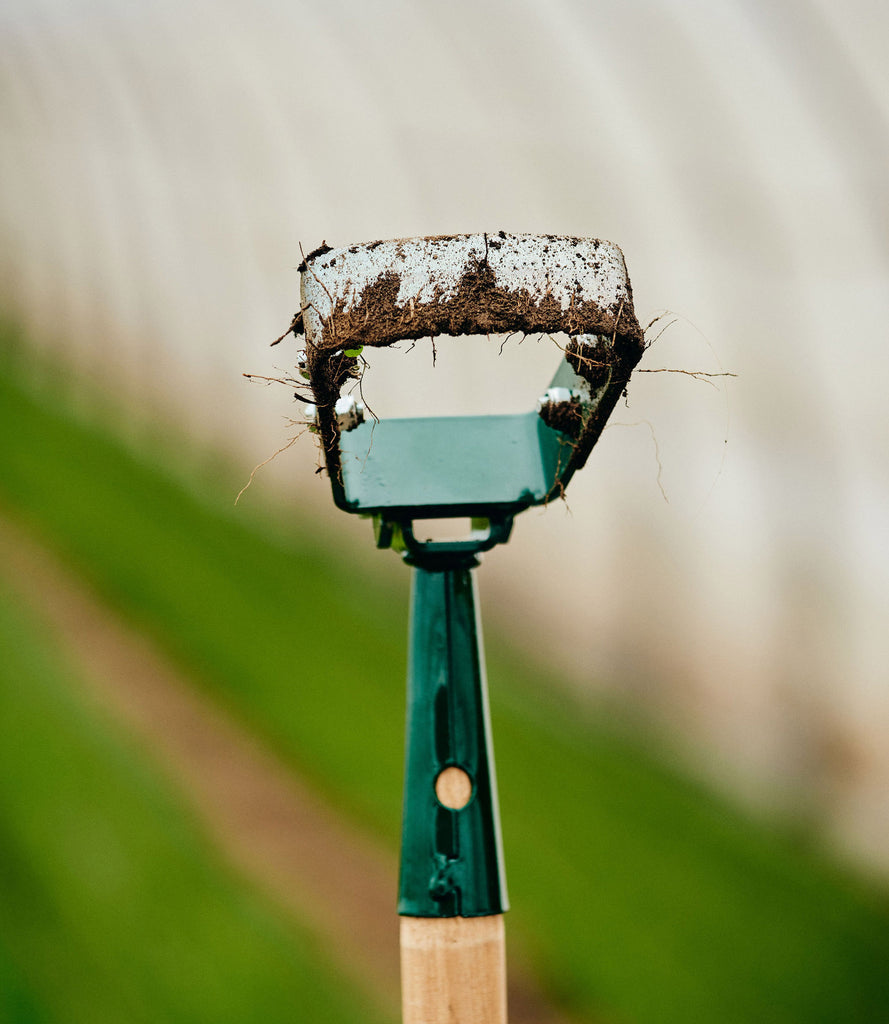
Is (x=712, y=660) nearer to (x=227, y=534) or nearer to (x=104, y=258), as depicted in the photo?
(x=227, y=534)

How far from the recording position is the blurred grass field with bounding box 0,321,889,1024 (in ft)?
5.20

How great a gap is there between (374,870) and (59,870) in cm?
62

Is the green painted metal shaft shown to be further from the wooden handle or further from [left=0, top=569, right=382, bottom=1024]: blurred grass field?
[left=0, top=569, right=382, bottom=1024]: blurred grass field

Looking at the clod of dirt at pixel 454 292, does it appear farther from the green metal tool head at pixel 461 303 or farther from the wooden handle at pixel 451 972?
the wooden handle at pixel 451 972

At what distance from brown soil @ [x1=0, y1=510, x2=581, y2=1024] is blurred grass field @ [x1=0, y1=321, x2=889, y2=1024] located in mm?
59

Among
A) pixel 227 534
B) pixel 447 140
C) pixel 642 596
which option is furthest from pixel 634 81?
pixel 227 534

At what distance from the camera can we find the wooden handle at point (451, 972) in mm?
623

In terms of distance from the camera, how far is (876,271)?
5.27ft

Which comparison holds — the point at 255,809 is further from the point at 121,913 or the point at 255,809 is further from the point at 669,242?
the point at 669,242

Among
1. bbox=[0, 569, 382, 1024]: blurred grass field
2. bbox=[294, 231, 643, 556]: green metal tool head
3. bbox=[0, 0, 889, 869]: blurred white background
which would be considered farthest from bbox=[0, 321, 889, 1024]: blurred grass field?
bbox=[294, 231, 643, 556]: green metal tool head

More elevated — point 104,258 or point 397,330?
point 104,258

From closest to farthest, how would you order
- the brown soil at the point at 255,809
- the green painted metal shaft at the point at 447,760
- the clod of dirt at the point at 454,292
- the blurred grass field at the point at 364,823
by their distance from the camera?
the clod of dirt at the point at 454,292, the green painted metal shaft at the point at 447,760, the blurred grass field at the point at 364,823, the brown soil at the point at 255,809

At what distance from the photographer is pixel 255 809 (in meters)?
2.36

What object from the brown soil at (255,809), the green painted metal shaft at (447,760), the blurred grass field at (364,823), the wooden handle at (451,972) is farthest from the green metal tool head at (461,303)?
the brown soil at (255,809)
